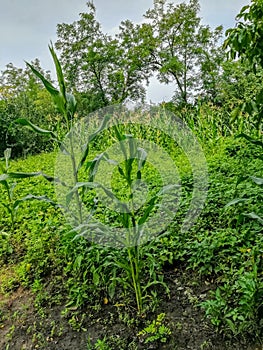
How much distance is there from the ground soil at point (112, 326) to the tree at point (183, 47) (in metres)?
12.9

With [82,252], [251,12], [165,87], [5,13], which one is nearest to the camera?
[251,12]

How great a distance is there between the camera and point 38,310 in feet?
5.85

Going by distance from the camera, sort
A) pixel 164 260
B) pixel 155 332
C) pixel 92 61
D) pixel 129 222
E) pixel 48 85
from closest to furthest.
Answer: pixel 155 332
pixel 129 222
pixel 48 85
pixel 164 260
pixel 92 61

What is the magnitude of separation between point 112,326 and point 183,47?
14296 mm

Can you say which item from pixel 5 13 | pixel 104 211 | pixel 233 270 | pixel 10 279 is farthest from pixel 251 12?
pixel 5 13

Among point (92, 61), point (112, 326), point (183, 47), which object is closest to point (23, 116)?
point (92, 61)

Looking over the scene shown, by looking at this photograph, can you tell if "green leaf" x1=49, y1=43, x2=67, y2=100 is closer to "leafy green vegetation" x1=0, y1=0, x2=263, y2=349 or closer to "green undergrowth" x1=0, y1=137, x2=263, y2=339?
"leafy green vegetation" x1=0, y1=0, x2=263, y2=349

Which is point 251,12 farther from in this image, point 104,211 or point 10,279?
point 10,279

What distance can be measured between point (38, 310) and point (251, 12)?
1978 millimetres

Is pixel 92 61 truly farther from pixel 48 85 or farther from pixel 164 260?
pixel 164 260

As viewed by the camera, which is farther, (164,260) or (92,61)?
(92,61)

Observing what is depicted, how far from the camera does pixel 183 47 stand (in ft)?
46.1

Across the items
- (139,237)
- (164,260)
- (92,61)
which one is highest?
(92,61)

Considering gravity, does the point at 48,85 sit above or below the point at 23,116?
below
